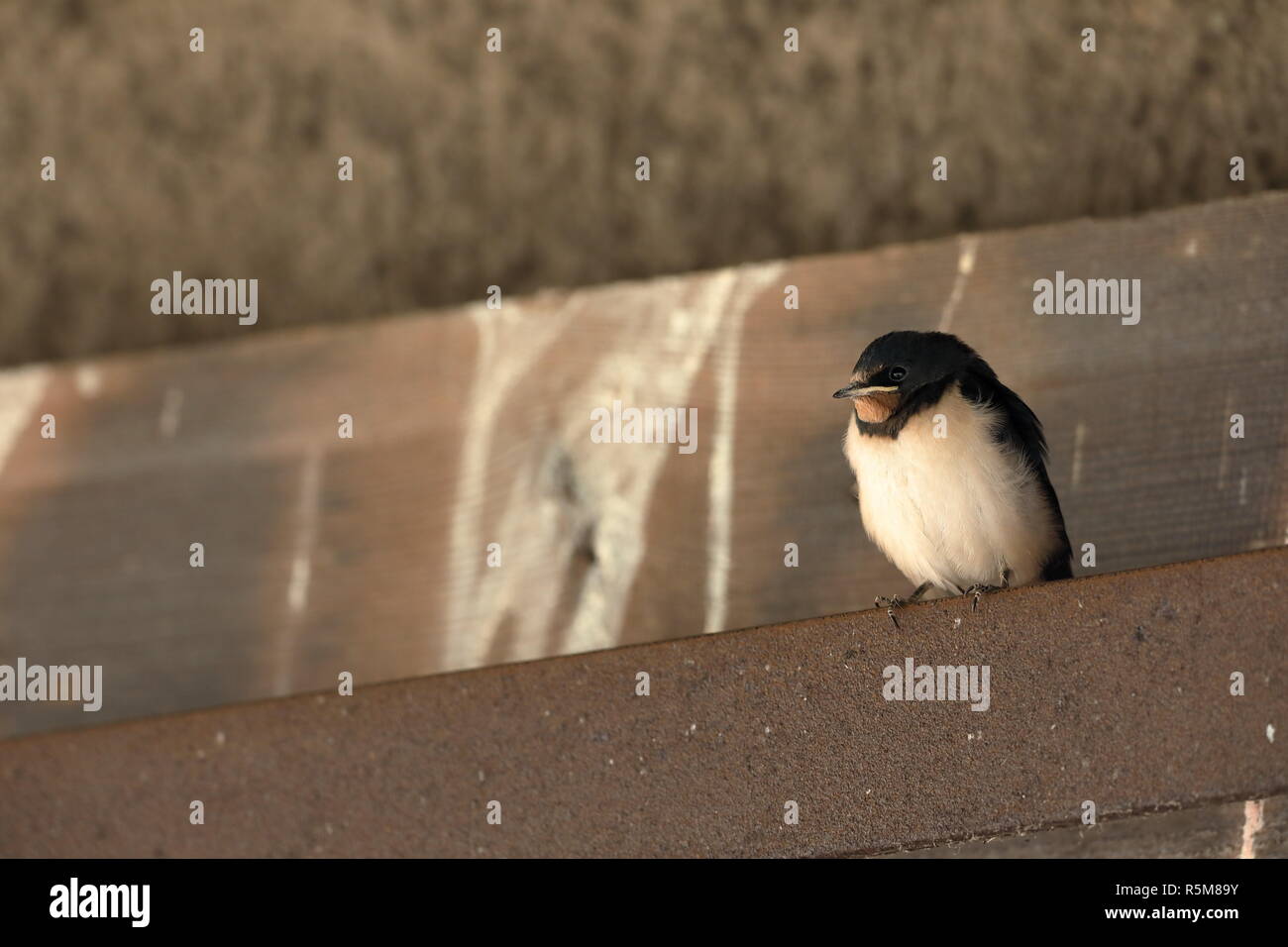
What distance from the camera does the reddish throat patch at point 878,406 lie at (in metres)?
2.02

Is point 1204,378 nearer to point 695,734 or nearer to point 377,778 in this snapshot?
point 695,734

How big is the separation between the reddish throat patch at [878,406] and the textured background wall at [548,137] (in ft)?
1.60

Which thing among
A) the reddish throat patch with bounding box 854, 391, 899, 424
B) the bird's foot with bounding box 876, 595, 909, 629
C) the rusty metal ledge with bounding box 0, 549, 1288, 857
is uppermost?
the reddish throat patch with bounding box 854, 391, 899, 424

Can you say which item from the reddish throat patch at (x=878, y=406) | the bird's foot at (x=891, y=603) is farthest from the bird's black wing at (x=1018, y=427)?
the bird's foot at (x=891, y=603)

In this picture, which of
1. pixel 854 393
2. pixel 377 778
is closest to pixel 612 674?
pixel 377 778

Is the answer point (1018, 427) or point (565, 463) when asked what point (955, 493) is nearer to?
point (1018, 427)

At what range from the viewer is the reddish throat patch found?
202 cm

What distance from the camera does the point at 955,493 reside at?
204 centimetres

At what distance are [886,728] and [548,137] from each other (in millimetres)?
1331

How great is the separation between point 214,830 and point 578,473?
0.88m

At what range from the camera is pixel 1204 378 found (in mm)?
2309

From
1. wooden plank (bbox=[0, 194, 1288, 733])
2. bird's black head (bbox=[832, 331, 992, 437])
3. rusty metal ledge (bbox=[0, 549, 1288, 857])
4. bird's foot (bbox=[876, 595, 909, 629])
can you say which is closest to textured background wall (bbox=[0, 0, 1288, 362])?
→ wooden plank (bbox=[0, 194, 1288, 733])

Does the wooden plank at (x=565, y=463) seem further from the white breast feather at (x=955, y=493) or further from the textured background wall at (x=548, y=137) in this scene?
the white breast feather at (x=955, y=493)

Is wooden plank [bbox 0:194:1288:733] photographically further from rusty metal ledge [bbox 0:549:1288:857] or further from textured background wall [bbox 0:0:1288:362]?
rusty metal ledge [bbox 0:549:1288:857]
